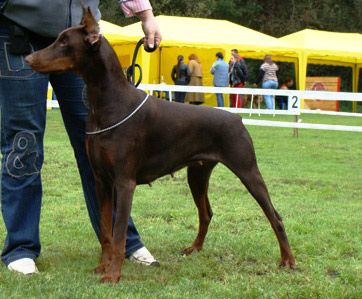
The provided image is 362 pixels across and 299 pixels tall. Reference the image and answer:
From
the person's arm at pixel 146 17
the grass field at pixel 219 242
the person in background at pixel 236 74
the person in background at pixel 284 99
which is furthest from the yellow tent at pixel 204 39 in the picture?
the person's arm at pixel 146 17

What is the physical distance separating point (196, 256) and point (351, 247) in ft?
3.78

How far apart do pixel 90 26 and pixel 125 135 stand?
0.62 m

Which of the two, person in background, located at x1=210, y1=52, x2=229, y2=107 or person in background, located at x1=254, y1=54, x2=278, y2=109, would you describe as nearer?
person in background, located at x1=210, y1=52, x2=229, y2=107

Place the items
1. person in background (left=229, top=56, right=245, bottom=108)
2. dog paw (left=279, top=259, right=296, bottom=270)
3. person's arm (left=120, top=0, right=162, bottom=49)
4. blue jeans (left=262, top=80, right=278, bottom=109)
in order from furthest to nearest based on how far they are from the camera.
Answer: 1. blue jeans (left=262, top=80, right=278, bottom=109)
2. person in background (left=229, top=56, right=245, bottom=108)
3. dog paw (left=279, top=259, right=296, bottom=270)
4. person's arm (left=120, top=0, right=162, bottom=49)

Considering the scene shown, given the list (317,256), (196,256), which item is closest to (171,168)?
(196,256)

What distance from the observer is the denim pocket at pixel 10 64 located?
11.1 ft

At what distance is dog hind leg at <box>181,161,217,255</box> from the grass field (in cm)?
10

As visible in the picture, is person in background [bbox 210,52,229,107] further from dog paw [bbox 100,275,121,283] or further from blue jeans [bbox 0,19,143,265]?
dog paw [bbox 100,275,121,283]

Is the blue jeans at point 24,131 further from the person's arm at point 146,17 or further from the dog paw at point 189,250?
the dog paw at point 189,250

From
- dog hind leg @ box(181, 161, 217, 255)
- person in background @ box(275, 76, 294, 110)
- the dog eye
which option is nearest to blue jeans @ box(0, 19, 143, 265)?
the dog eye

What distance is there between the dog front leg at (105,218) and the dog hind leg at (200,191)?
0.69m

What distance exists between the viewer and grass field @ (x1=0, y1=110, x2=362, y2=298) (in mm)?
3258

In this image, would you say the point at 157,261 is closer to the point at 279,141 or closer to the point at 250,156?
the point at 250,156

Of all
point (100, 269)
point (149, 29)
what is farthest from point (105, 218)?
point (149, 29)
